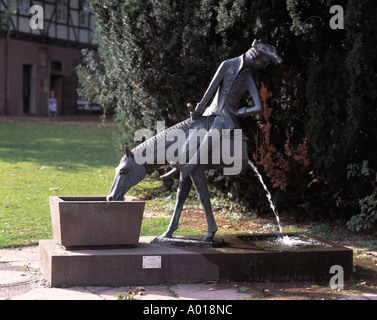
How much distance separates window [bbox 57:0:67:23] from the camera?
3231cm

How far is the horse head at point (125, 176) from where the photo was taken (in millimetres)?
5629

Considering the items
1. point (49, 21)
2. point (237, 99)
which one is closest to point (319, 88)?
point (237, 99)

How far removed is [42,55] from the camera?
106 ft

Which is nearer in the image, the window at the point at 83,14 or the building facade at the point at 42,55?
the building facade at the point at 42,55

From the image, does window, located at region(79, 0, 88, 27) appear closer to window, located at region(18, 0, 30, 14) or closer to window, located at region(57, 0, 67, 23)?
window, located at region(57, 0, 67, 23)

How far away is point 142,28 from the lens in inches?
338

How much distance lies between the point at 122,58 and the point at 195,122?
3.41 m

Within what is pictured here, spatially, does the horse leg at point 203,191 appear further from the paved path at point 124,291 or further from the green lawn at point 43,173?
the green lawn at point 43,173

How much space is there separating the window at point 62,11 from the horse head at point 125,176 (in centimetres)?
2860

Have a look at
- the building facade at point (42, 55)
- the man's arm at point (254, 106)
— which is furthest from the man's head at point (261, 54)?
the building facade at point (42, 55)

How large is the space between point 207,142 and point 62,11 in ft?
95.4

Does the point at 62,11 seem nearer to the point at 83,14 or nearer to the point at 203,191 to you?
the point at 83,14

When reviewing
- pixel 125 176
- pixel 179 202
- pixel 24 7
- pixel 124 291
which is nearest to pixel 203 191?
pixel 179 202

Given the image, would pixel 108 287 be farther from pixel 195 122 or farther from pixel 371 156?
pixel 371 156
